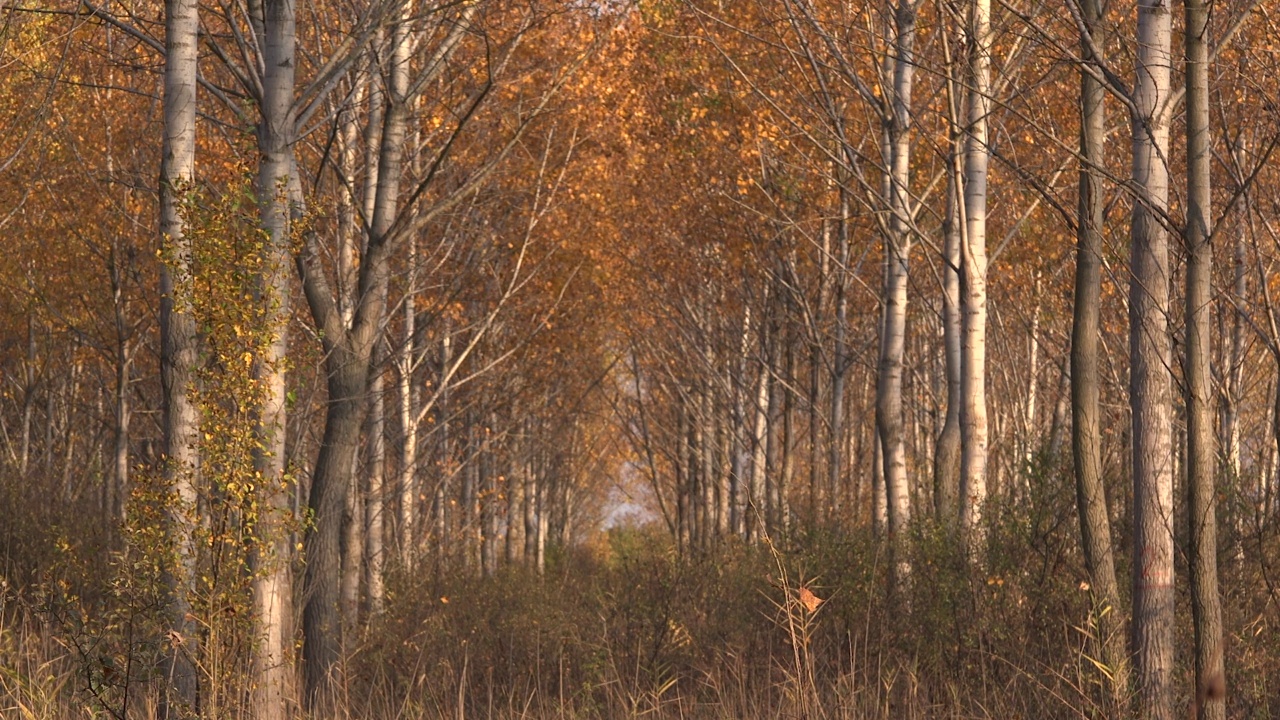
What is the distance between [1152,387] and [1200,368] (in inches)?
14.2

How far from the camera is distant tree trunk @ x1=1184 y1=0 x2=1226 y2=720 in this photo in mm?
5160

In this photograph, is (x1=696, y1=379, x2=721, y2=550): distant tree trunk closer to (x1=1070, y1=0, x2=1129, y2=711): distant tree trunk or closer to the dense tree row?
the dense tree row

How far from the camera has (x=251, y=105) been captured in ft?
25.4

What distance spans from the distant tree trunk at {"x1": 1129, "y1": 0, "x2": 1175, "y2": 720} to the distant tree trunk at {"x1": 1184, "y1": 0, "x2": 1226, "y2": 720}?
211mm

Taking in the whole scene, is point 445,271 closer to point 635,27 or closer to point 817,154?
point 635,27

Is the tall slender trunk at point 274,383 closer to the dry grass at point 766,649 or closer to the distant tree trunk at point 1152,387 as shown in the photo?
the dry grass at point 766,649

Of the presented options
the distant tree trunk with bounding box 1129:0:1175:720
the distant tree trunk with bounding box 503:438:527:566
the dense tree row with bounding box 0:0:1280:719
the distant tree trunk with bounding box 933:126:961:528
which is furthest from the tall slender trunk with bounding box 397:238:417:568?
the distant tree trunk with bounding box 1129:0:1175:720

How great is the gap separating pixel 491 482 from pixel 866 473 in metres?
7.90

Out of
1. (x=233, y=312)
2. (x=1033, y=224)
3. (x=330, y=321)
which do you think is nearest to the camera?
(x=233, y=312)

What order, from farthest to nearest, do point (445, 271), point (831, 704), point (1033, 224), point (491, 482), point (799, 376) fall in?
point (491, 482) → point (799, 376) → point (445, 271) → point (1033, 224) → point (831, 704)

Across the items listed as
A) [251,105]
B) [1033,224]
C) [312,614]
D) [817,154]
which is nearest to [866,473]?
[1033,224]

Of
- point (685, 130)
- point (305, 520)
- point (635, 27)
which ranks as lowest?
point (305, 520)

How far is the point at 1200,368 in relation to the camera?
5.17 m

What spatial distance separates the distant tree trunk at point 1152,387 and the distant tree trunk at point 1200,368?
21 centimetres
